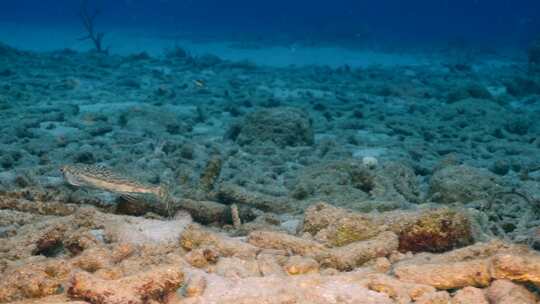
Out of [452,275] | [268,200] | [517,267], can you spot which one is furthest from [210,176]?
[517,267]

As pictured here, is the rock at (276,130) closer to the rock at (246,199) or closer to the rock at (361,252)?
the rock at (246,199)

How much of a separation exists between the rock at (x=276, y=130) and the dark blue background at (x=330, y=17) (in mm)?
41163

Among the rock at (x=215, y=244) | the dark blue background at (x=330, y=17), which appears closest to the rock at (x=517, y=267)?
the rock at (x=215, y=244)

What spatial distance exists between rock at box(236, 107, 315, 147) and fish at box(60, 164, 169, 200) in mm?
5693

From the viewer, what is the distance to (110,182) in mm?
4984

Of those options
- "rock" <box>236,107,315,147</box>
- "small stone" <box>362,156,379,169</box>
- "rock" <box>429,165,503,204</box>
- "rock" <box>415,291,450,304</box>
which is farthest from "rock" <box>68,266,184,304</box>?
"rock" <box>236,107,315,147</box>

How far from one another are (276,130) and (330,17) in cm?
4966

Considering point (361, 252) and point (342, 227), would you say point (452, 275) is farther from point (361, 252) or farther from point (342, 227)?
point (342, 227)

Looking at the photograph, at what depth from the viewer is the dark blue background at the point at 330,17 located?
5678 centimetres

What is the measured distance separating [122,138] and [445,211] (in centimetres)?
796

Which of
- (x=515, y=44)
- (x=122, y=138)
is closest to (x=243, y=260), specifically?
(x=122, y=138)

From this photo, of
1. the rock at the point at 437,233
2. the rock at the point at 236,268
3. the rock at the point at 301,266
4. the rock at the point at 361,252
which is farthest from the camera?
the rock at the point at 437,233

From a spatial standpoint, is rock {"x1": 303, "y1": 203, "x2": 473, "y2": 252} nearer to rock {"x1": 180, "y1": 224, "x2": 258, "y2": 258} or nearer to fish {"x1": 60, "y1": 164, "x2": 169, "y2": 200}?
rock {"x1": 180, "y1": 224, "x2": 258, "y2": 258}

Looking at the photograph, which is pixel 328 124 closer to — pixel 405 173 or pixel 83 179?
pixel 405 173
